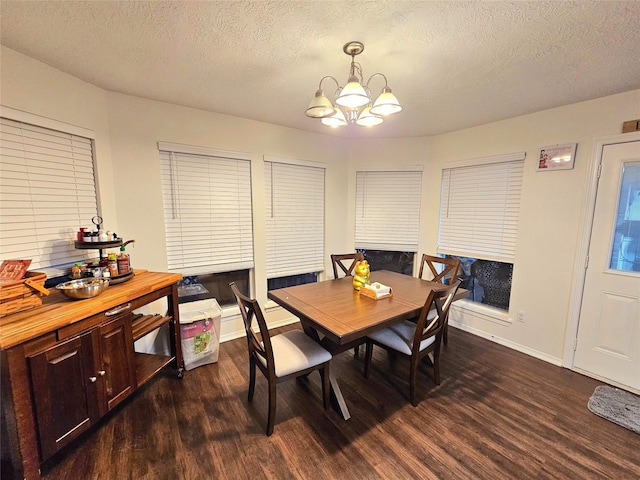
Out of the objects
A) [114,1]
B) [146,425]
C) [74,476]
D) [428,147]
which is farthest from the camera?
[428,147]

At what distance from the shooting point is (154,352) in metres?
2.56

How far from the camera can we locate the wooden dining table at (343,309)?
5.58 feet

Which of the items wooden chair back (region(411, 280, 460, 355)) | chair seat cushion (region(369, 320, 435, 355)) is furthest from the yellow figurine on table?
wooden chair back (region(411, 280, 460, 355))

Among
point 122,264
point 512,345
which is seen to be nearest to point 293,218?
point 122,264

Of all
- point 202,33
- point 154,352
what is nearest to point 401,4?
point 202,33

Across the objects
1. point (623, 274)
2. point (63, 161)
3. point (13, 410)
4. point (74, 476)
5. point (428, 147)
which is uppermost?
point (428, 147)

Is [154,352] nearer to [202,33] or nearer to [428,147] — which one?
[202,33]

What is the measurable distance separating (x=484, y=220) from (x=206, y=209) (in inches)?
121

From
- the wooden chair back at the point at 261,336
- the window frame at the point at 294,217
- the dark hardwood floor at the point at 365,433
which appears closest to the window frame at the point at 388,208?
the window frame at the point at 294,217

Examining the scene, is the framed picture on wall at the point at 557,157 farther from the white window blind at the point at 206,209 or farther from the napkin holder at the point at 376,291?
the white window blind at the point at 206,209

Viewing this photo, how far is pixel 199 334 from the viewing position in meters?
2.46

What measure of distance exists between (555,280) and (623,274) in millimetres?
452

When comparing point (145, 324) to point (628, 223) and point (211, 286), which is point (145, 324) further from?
point (628, 223)

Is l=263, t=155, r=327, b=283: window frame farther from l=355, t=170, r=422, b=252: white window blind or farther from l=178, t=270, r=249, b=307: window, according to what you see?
l=355, t=170, r=422, b=252: white window blind
